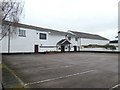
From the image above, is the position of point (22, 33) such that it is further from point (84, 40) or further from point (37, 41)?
point (84, 40)

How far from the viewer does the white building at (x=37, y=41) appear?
3109cm

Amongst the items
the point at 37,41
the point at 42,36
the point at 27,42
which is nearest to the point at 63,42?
the point at 42,36

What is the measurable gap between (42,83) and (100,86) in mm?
2395

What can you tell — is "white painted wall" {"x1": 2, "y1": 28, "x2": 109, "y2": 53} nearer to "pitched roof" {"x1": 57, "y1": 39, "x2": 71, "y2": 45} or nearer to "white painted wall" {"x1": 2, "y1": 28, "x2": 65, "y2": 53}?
"white painted wall" {"x1": 2, "y1": 28, "x2": 65, "y2": 53}

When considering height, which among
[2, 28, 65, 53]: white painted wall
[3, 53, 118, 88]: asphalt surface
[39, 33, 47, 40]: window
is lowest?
[3, 53, 118, 88]: asphalt surface

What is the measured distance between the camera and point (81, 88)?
6.30 meters

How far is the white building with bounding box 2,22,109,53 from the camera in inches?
1224

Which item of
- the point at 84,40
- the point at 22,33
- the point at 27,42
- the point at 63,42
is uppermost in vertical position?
the point at 22,33

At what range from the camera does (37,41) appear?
117 feet

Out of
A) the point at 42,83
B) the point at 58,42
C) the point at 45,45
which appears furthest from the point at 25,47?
the point at 42,83

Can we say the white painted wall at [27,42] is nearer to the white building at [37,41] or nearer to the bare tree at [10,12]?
the white building at [37,41]

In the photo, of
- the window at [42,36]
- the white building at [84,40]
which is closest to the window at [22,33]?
the window at [42,36]

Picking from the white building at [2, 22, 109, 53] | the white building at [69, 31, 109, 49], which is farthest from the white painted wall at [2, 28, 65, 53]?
the white building at [69, 31, 109, 49]

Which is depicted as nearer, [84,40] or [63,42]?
[63,42]
